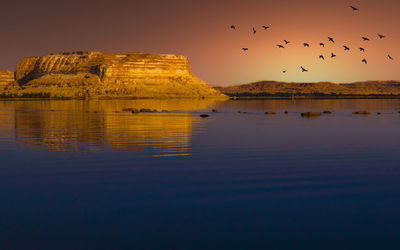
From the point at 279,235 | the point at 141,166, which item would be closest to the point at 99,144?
the point at 141,166

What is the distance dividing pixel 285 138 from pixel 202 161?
17.8 meters

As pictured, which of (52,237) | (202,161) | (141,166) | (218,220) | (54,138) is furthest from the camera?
(54,138)

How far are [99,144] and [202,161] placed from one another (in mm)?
12157

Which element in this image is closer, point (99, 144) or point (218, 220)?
point (218, 220)

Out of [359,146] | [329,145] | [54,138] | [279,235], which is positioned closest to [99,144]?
[54,138]

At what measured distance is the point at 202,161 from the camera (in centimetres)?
2769

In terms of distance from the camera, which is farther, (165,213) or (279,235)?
(165,213)

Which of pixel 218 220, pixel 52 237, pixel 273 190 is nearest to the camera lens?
pixel 52 237

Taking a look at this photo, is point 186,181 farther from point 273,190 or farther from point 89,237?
point 89,237

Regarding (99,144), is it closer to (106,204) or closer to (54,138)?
(54,138)

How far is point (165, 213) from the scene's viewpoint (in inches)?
603

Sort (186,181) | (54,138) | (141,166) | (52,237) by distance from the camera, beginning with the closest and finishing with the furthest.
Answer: (52,237) < (186,181) < (141,166) < (54,138)

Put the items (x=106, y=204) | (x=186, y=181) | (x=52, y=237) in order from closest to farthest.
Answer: (x=52, y=237) < (x=106, y=204) < (x=186, y=181)

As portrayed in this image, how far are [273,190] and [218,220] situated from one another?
5.01 metres
